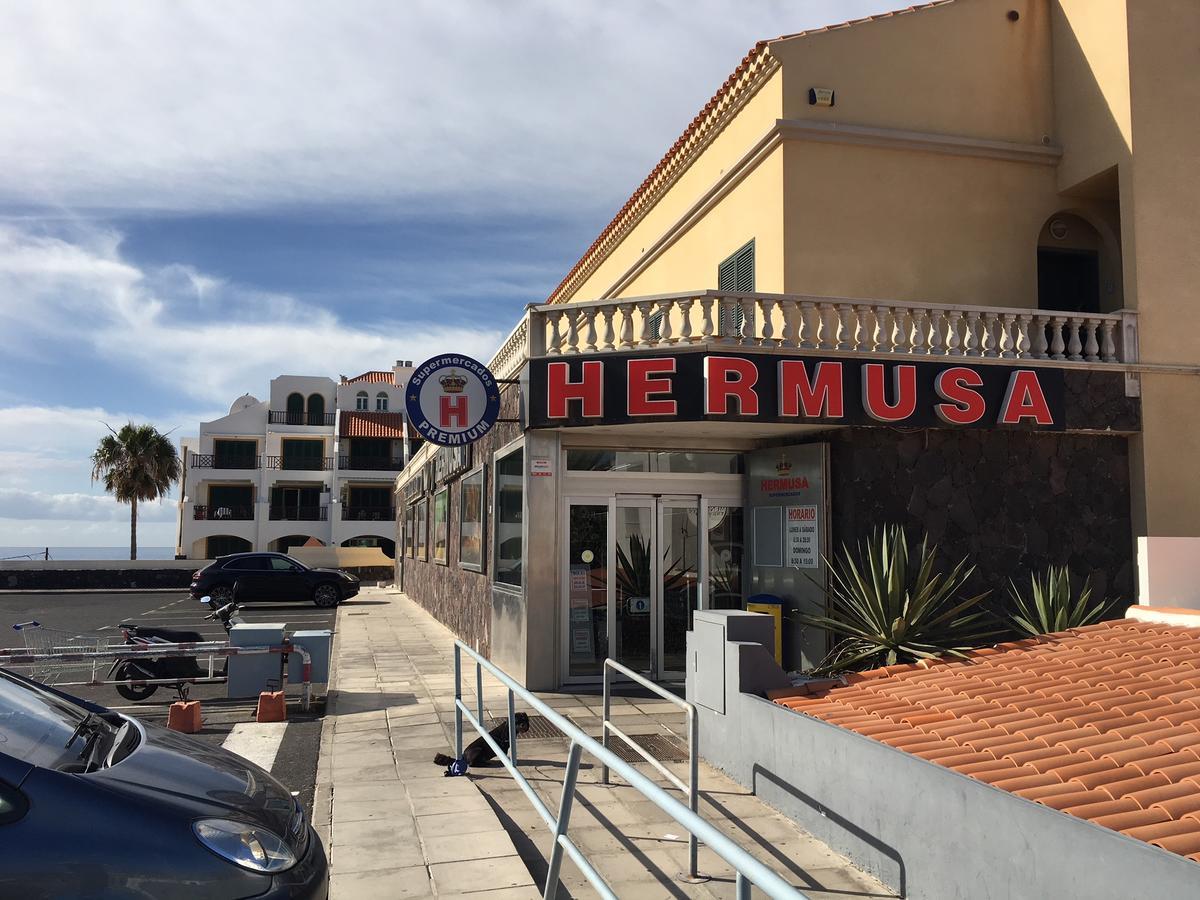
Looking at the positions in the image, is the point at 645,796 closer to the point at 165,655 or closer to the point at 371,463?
the point at 165,655

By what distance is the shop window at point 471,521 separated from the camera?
15311 mm

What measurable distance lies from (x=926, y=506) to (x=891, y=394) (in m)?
1.48

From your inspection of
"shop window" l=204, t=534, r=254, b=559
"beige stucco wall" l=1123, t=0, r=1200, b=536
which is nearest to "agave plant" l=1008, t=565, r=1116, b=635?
"beige stucco wall" l=1123, t=0, r=1200, b=536

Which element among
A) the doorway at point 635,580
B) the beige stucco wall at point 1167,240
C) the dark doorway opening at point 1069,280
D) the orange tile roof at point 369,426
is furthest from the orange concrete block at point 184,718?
the orange tile roof at point 369,426

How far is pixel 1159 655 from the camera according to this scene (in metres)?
7.93

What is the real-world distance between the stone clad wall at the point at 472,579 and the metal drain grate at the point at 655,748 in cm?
470

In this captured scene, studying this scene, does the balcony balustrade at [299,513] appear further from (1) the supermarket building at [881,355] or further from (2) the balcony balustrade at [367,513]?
(1) the supermarket building at [881,355]

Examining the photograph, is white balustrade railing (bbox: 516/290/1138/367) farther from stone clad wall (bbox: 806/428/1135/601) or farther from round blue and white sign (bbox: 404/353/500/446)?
stone clad wall (bbox: 806/428/1135/601)

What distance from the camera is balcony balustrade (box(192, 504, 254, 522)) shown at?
53.1 meters

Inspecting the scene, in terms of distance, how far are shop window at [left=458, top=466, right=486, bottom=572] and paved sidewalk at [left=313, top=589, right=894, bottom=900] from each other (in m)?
5.18

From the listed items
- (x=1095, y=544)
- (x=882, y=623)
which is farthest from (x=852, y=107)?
(x=882, y=623)

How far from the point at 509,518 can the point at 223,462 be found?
152ft

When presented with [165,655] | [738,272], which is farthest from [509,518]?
[738,272]

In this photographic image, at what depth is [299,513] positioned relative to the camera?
5416 cm
